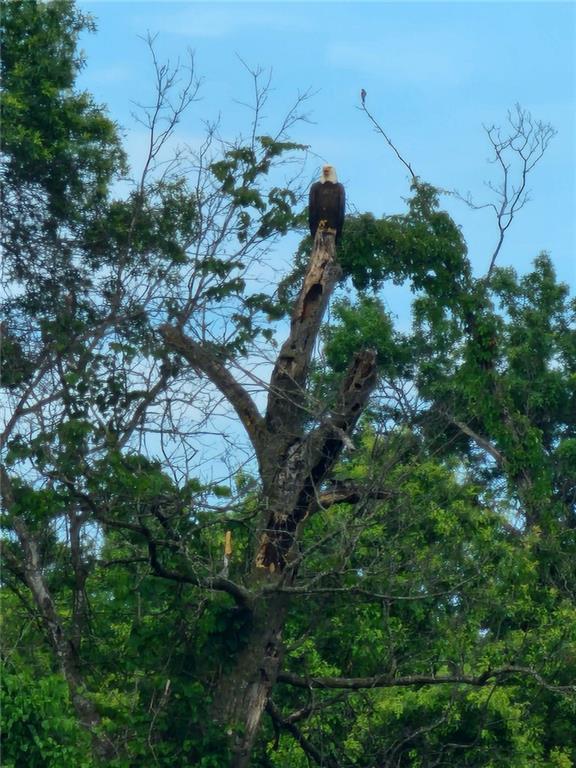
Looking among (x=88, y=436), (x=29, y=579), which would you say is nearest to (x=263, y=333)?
(x=88, y=436)

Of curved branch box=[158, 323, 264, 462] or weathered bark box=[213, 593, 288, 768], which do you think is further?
curved branch box=[158, 323, 264, 462]

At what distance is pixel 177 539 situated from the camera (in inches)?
300

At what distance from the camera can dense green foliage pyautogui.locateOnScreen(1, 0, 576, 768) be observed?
7.53 m

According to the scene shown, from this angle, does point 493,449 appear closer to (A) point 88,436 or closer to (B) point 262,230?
(B) point 262,230

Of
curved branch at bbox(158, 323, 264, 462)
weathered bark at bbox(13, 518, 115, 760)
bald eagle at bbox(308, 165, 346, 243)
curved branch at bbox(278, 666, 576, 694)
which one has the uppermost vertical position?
bald eagle at bbox(308, 165, 346, 243)

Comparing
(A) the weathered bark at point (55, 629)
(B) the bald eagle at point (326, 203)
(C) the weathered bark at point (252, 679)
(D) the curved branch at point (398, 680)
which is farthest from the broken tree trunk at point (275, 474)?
(B) the bald eagle at point (326, 203)

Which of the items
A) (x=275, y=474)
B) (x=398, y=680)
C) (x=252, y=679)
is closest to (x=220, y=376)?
(x=275, y=474)

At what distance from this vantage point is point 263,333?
28.4ft

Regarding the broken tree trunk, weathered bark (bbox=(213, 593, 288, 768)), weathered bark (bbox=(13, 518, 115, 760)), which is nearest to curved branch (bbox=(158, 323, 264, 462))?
the broken tree trunk

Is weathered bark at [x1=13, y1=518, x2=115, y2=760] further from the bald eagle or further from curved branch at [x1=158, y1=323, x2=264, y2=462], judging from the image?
the bald eagle

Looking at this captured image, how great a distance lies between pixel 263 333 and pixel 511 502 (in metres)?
8.37

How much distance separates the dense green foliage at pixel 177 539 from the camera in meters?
7.53

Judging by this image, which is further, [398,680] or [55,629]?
[55,629]

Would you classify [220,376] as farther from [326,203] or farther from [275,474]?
[326,203]
